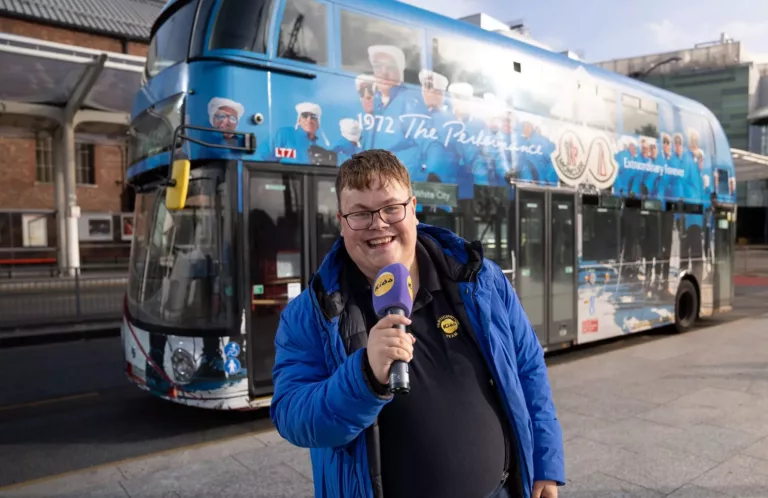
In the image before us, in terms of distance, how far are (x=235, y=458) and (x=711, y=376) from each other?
18.2 feet

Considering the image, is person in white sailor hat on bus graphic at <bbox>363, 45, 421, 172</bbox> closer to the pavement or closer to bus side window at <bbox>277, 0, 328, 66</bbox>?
bus side window at <bbox>277, 0, 328, 66</bbox>

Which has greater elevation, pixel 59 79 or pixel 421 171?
pixel 59 79

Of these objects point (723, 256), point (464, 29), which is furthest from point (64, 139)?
point (723, 256)

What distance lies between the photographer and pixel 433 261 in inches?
80.5

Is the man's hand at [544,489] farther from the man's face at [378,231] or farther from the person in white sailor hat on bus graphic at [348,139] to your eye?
the person in white sailor hat on bus graphic at [348,139]

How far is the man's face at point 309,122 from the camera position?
5516mm

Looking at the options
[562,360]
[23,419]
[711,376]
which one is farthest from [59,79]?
[711,376]

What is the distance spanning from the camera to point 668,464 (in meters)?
4.28

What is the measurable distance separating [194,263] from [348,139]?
6.27 ft

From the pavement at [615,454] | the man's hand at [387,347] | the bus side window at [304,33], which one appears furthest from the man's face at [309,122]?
the man's hand at [387,347]

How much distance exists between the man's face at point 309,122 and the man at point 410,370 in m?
3.76

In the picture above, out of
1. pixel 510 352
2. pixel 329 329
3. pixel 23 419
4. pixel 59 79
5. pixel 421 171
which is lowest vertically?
Result: pixel 23 419

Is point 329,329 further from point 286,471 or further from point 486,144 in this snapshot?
point 486,144

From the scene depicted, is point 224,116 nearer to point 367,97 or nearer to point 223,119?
point 223,119
